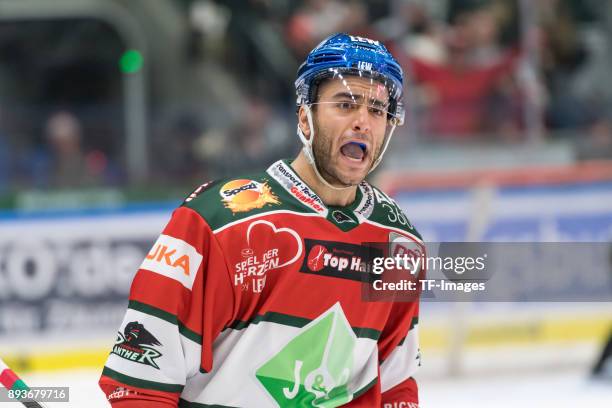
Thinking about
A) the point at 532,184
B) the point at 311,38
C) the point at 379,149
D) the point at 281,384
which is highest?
the point at 311,38

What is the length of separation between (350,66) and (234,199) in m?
0.32

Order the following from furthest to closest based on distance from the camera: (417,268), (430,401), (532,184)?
(532,184), (430,401), (417,268)

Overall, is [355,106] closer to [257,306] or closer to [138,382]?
[257,306]

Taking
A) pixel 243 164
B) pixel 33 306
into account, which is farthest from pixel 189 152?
pixel 33 306

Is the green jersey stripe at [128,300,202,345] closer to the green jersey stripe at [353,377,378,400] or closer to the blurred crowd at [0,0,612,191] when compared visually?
the green jersey stripe at [353,377,378,400]

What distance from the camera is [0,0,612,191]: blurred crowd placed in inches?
226

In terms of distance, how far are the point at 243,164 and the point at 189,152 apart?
0.33 m

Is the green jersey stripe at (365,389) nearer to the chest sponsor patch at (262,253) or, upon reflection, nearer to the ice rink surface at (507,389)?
the chest sponsor patch at (262,253)

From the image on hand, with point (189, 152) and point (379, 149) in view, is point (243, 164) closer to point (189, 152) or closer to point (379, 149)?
point (189, 152)

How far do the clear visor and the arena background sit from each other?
9.18 feet

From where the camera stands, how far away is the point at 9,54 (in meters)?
5.87

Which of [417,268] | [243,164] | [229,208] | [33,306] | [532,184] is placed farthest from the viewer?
[243,164]

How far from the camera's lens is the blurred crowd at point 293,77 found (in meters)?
5.75

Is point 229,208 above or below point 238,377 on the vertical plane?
above
